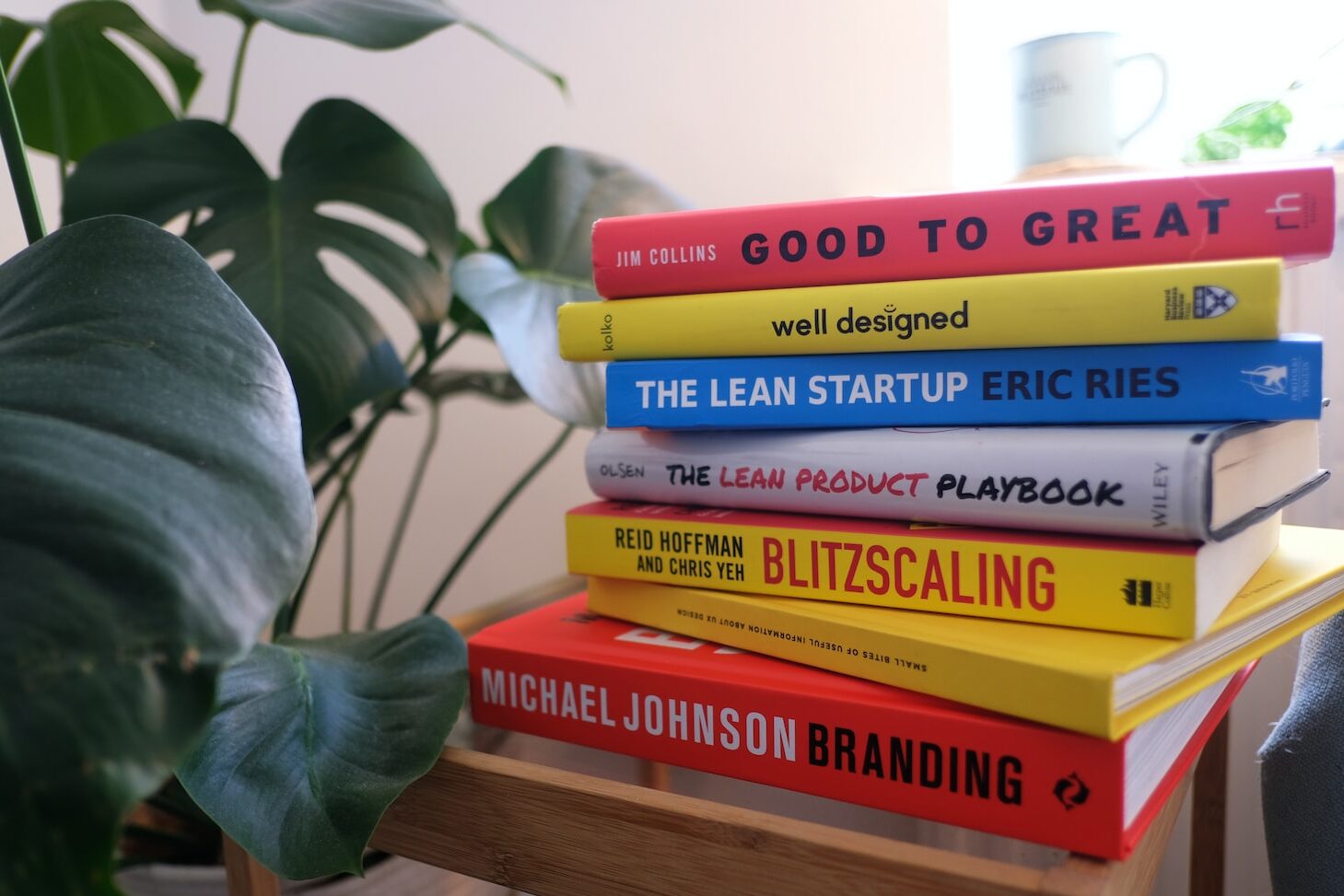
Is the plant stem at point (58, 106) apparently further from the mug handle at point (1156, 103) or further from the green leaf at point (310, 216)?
the mug handle at point (1156, 103)

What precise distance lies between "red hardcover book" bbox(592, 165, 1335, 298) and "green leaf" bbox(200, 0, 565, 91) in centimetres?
19

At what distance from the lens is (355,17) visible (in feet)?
1.99

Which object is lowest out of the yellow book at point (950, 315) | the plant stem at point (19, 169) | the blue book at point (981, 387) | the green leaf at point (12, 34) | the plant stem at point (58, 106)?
the blue book at point (981, 387)

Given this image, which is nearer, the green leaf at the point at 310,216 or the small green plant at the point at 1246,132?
the green leaf at the point at 310,216

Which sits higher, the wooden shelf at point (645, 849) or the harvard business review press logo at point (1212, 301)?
the harvard business review press logo at point (1212, 301)

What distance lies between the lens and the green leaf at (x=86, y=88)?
2.57 ft

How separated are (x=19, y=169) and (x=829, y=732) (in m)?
0.57

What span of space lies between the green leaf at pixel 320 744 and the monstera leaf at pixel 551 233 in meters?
0.23

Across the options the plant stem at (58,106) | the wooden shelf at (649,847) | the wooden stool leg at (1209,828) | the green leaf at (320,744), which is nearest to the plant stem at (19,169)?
A: the plant stem at (58,106)

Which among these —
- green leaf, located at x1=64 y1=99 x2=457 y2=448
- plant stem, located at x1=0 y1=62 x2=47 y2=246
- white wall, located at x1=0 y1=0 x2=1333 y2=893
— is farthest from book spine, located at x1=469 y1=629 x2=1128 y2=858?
white wall, located at x1=0 y1=0 x2=1333 y2=893

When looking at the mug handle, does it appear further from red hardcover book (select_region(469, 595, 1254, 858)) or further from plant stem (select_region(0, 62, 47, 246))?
plant stem (select_region(0, 62, 47, 246))

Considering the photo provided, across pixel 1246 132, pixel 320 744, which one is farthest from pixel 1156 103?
pixel 320 744

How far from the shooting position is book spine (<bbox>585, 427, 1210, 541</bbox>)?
423 millimetres

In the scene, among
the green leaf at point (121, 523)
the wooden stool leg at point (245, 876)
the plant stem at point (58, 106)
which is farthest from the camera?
the plant stem at point (58, 106)
